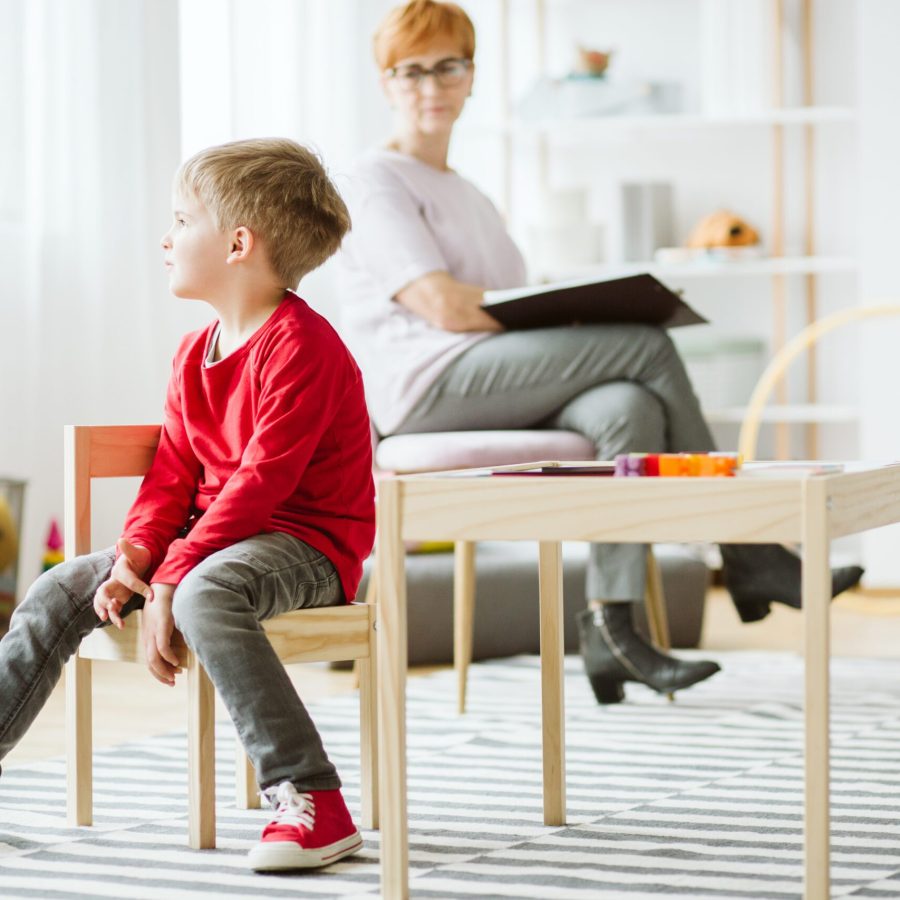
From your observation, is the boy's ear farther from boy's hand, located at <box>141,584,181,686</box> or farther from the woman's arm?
the woman's arm

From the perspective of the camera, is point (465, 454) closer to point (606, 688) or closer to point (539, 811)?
point (606, 688)

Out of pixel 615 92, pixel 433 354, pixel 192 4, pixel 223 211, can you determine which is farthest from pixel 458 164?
pixel 223 211

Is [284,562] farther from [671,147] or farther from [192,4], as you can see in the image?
[671,147]

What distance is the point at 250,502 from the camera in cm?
140

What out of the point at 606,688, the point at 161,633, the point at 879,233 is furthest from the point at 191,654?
the point at 879,233

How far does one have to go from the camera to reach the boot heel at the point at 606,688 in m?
2.17

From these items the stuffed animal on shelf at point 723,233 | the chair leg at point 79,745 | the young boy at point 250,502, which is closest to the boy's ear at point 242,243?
the young boy at point 250,502

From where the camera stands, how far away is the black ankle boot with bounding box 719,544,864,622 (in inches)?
85.5

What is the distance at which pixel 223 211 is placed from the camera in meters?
1.52

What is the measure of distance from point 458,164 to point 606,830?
2.81m

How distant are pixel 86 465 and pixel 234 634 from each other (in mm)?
325

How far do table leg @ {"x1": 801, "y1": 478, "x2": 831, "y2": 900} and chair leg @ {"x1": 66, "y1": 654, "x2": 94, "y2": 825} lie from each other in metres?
0.77

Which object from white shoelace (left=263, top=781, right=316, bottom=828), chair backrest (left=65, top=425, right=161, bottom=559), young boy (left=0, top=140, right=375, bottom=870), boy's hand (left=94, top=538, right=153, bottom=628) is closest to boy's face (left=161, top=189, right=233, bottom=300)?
young boy (left=0, top=140, right=375, bottom=870)

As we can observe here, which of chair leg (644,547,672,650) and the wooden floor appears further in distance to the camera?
chair leg (644,547,672,650)
